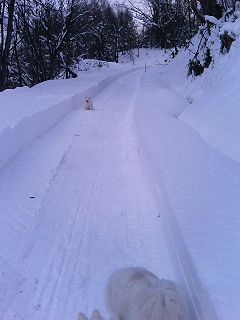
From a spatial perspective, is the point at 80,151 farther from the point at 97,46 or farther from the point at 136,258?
the point at 97,46

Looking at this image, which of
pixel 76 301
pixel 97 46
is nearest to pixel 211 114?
pixel 76 301

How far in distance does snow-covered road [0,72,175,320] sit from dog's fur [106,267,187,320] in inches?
23.5

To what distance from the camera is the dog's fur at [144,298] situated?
262 centimetres

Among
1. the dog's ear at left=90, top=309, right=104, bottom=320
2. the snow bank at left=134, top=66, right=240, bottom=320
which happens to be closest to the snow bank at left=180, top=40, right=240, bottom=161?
the snow bank at left=134, top=66, right=240, bottom=320

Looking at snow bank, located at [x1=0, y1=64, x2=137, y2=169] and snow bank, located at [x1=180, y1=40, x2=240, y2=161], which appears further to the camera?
snow bank, located at [x1=0, y1=64, x2=137, y2=169]

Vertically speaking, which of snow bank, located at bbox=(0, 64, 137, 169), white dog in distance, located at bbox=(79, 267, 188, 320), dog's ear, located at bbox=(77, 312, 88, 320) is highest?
white dog in distance, located at bbox=(79, 267, 188, 320)

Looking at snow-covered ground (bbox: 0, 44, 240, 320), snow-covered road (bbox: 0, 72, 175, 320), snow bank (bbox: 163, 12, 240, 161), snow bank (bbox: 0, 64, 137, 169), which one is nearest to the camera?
snow-covered ground (bbox: 0, 44, 240, 320)

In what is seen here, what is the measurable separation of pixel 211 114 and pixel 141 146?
60.9 inches

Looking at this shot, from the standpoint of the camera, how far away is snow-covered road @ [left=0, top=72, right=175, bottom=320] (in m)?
4.00

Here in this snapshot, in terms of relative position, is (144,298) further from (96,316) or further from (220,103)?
(220,103)

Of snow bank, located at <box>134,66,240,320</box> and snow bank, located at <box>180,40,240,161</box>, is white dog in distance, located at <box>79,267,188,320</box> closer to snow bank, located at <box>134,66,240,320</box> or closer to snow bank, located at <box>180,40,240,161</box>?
snow bank, located at <box>134,66,240,320</box>

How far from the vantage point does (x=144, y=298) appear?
2.71 meters

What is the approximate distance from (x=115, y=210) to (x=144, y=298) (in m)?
3.15

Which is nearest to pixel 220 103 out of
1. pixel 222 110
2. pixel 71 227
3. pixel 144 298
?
pixel 222 110
